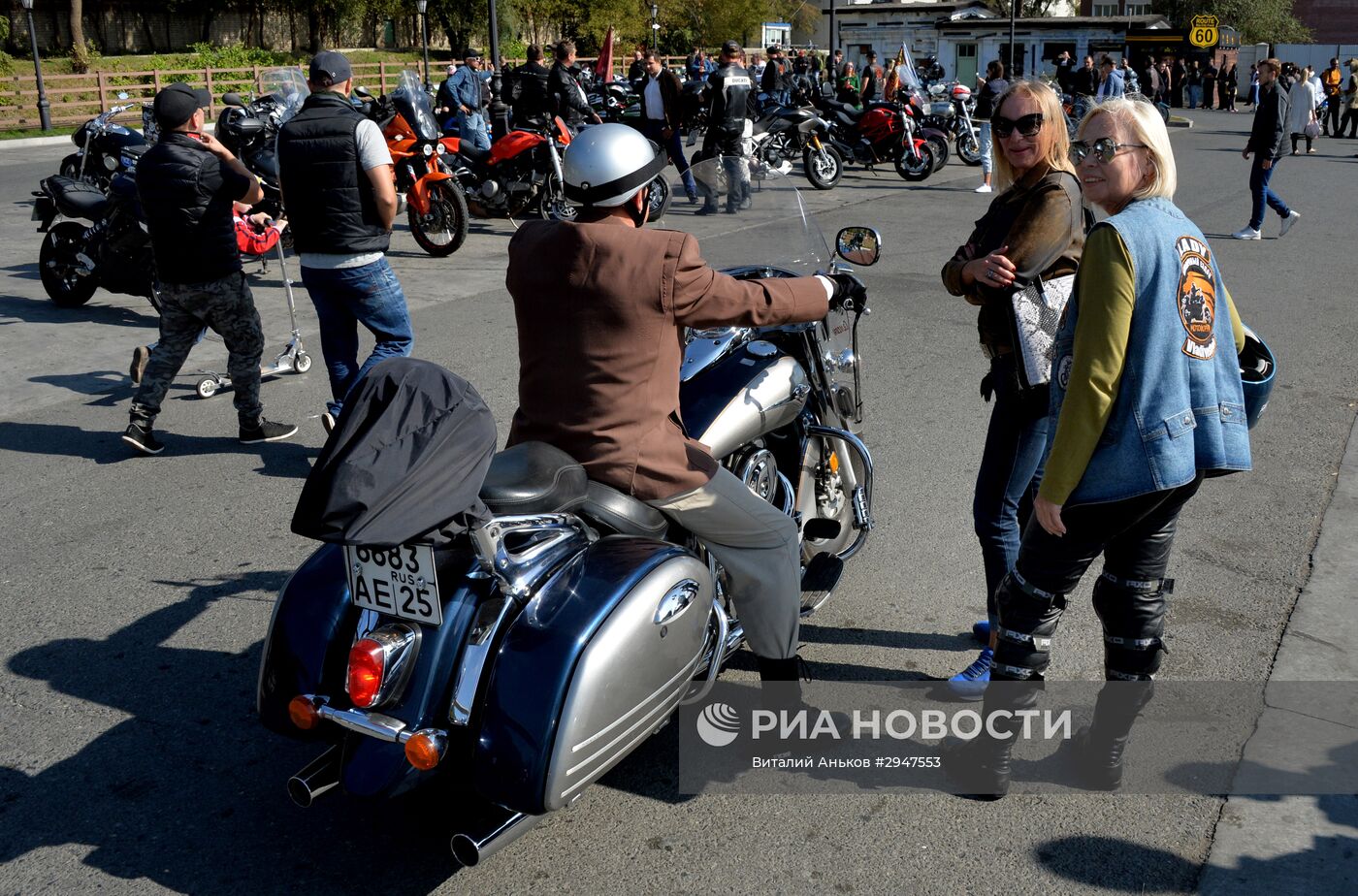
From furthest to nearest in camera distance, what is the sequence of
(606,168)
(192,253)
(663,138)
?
(663,138) → (192,253) → (606,168)

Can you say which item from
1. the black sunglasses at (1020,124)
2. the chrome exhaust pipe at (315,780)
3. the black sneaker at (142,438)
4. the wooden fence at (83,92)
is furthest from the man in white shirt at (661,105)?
the chrome exhaust pipe at (315,780)

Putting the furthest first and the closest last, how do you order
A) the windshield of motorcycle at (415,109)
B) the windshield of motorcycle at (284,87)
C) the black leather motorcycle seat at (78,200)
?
1. the windshield of motorcycle at (284,87)
2. the windshield of motorcycle at (415,109)
3. the black leather motorcycle seat at (78,200)

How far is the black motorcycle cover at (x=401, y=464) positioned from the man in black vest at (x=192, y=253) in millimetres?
3640

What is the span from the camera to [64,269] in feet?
30.3

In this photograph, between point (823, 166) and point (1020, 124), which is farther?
point (823, 166)

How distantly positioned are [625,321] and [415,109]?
9.41 m

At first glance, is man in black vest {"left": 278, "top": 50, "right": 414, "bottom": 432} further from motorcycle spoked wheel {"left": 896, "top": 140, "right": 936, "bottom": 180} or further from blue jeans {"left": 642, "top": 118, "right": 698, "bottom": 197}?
motorcycle spoked wheel {"left": 896, "top": 140, "right": 936, "bottom": 180}

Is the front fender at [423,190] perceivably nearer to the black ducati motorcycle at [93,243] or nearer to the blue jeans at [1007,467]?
the black ducati motorcycle at [93,243]

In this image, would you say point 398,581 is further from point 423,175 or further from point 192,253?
point 423,175

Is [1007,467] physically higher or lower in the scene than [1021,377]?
lower

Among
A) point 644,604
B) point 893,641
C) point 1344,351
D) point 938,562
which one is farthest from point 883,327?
point 644,604

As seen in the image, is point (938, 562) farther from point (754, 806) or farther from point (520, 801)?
point (520, 801)

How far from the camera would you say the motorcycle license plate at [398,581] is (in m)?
2.63

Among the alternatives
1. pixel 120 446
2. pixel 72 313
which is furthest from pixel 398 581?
pixel 72 313
